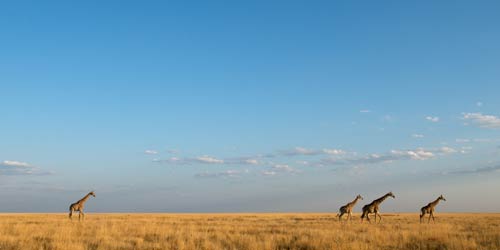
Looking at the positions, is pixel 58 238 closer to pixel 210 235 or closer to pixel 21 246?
pixel 21 246

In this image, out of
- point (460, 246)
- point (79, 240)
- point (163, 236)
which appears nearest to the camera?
point (460, 246)

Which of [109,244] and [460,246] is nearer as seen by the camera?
[460,246]

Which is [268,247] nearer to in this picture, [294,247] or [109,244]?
[294,247]

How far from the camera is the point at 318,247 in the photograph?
16.4m

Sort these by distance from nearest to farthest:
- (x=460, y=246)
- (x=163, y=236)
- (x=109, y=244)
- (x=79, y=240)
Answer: (x=460, y=246), (x=109, y=244), (x=79, y=240), (x=163, y=236)

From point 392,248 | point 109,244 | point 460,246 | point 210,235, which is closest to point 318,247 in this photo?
point 392,248

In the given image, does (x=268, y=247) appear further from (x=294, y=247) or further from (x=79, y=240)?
(x=79, y=240)

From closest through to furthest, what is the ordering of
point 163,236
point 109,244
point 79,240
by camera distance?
point 109,244, point 79,240, point 163,236

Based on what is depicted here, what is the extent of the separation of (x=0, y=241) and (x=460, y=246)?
630 inches

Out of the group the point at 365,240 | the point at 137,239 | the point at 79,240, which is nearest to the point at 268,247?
the point at 365,240

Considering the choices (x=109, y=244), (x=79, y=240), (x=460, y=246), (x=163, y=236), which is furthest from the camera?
(x=163, y=236)

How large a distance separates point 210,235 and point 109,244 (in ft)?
15.7

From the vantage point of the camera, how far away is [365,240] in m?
18.3

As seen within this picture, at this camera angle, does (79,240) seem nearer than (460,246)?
No
